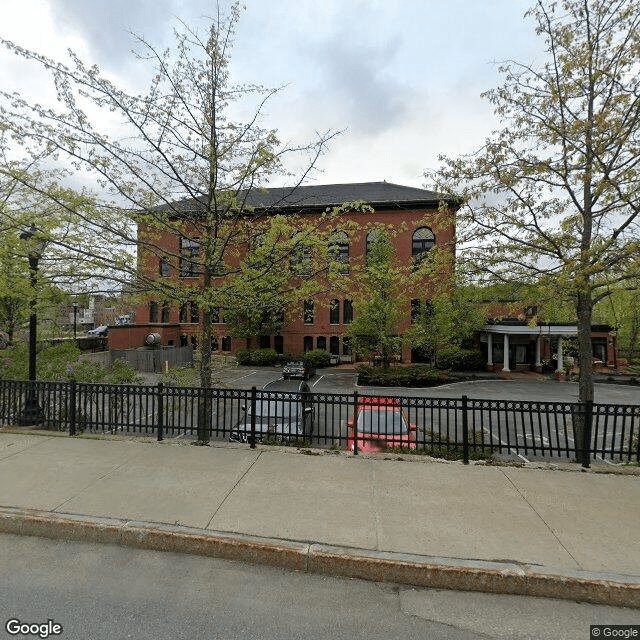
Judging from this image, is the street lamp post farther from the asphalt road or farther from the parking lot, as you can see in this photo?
the parking lot

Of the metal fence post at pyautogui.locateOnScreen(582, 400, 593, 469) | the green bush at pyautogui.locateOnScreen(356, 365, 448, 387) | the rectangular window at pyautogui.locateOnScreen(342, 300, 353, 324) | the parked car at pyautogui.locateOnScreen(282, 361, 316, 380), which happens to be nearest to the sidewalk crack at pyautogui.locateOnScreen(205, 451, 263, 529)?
the metal fence post at pyautogui.locateOnScreen(582, 400, 593, 469)

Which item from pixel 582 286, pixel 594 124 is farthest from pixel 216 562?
pixel 594 124

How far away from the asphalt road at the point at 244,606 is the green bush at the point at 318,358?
87.7 feet

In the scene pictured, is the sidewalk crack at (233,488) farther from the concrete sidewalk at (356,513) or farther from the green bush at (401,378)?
the green bush at (401,378)

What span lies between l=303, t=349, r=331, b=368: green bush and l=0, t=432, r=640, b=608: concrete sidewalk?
24337mm

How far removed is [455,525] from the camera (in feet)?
12.6

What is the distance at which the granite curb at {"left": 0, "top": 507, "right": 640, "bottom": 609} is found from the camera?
3.03 m

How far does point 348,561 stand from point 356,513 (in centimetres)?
82

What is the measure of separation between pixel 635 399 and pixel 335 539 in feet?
74.3

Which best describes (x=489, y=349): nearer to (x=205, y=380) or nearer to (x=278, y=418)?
(x=278, y=418)

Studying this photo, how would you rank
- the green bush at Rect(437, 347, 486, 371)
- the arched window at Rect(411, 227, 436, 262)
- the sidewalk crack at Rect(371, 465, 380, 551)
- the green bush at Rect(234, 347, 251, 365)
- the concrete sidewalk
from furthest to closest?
1. the arched window at Rect(411, 227, 436, 262)
2. the green bush at Rect(234, 347, 251, 365)
3. the green bush at Rect(437, 347, 486, 371)
4. the sidewalk crack at Rect(371, 465, 380, 551)
5. the concrete sidewalk

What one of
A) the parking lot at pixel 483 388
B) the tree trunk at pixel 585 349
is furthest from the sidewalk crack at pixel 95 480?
the parking lot at pixel 483 388

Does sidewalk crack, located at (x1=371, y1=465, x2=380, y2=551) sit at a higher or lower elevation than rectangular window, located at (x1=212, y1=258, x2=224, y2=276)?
lower

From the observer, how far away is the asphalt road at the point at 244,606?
2652 mm
